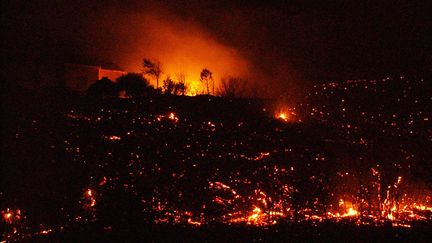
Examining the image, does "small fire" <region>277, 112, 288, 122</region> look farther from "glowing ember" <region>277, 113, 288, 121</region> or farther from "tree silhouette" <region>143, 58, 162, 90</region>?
"tree silhouette" <region>143, 58, 162, 90</region>

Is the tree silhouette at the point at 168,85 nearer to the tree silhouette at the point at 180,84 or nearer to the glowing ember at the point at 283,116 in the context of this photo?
the tree silhouette at the point at 180,84

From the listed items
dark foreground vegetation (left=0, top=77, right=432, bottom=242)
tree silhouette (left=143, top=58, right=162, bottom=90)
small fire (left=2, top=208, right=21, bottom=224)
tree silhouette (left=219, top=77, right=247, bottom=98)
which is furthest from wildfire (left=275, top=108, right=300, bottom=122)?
small fire (left=2, top=208, right=21, bottom=224)

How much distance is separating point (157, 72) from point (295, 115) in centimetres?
399

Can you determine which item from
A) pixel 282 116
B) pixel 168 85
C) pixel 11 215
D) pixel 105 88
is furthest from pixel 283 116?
pixel 11 215

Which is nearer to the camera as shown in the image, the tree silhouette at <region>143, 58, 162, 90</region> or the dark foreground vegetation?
the dark foreground vegetation

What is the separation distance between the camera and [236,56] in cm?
990

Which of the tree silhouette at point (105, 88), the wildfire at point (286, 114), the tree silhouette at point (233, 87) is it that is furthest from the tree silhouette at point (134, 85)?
the wildfire at point (286, 114)

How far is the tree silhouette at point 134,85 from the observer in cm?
868

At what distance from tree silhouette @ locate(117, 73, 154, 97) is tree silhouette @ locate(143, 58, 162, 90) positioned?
0.66 ft

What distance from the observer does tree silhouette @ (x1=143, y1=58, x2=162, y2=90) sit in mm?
9617

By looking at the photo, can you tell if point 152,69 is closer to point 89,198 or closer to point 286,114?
point 286,114

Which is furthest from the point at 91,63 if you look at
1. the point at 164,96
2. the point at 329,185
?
the point at 329,185

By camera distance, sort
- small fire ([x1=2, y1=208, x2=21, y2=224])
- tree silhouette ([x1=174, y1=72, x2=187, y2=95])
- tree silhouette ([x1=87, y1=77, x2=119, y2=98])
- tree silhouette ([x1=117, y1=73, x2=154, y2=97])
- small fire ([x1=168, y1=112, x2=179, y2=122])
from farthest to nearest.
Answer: tree silhouette ([x1=174, y1=72, x2=187, y2=95])
tree silhouette ([x1=117, y1=73, x2=154, y2=97])
tree silhouette ([x1=87, y1=77, x2=119, y2=98])
small fire ([x1=168, y1=112, x2=179, y2=122])
small fire ([x1=2, y1=208, x2=21, y2=224])

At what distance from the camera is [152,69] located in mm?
9609
